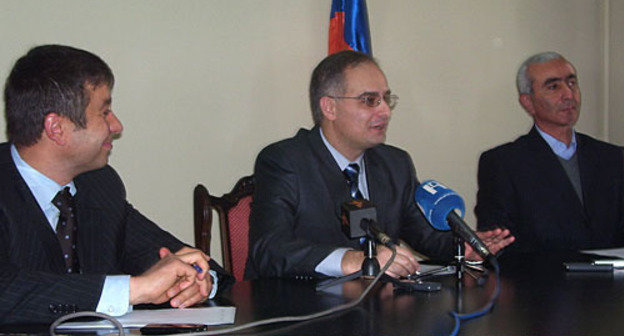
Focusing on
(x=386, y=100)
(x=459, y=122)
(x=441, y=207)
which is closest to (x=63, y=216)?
(x=441, y=207)

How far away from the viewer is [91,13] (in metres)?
3.41

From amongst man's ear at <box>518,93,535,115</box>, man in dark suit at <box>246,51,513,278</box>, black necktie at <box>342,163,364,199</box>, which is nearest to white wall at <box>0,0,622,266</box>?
man's ear at <box>518,93,535,115</box>

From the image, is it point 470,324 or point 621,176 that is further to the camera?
point 621,176

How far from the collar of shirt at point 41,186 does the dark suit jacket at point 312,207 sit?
0.74m

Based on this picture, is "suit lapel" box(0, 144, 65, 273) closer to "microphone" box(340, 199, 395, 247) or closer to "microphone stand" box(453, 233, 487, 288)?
"microphone" box(340, 199, 395, 247)

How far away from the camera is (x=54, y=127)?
216cm

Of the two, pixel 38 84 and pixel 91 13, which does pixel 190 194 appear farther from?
pixel 38 84

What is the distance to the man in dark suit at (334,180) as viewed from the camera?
261 centimetres

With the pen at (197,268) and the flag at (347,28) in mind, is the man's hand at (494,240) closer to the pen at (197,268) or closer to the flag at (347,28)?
the pen at (197,268)

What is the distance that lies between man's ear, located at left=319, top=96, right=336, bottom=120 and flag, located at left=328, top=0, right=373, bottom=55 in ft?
3.48

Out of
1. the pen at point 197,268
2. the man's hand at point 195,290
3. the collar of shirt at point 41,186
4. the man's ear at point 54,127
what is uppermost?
the man's ear at point 54,127

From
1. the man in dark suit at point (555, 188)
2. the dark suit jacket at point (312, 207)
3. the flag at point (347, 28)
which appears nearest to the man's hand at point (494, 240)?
the dark suit jacket at point (312, 207)

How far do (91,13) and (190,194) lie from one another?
105 centimetres

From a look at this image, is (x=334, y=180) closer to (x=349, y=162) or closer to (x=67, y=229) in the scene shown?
(x=349, y=162)
